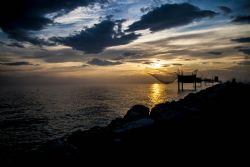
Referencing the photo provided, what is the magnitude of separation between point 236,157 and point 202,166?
1.54 metres

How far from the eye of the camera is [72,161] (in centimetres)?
734

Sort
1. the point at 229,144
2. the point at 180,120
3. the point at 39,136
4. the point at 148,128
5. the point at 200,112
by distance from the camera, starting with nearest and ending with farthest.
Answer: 1. the point at 229,144
2. the point at 148,128
3. the point at 180,120
4. the point at 200,112
5. the point at 39,136

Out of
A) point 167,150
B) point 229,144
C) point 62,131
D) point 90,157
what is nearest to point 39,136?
point 62,131

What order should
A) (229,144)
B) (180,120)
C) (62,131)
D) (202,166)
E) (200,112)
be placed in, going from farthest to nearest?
(62,131) < (200,112) < (180,120) < (229,144) < (202,166)

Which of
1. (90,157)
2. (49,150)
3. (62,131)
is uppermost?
(49,150)

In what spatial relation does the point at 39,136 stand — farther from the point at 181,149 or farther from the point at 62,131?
the point at 181,149

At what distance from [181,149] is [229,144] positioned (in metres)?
2.18

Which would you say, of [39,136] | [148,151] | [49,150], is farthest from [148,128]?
[39,136]

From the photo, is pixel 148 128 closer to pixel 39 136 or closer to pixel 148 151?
pixel 148 151

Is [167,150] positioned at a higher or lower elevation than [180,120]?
lower

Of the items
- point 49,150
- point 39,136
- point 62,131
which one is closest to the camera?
point 49,150

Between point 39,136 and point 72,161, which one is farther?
point 39,136

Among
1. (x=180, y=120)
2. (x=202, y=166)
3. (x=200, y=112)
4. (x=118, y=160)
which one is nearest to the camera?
(x=202, y=166)

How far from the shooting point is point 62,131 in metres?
29.2
